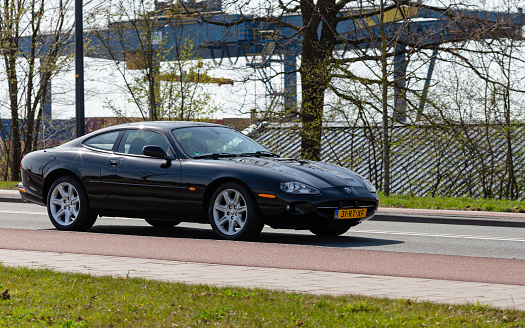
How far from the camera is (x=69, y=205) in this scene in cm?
1086

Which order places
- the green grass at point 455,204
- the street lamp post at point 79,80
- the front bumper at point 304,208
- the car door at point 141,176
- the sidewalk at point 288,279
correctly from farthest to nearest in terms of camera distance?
1. the street lamp post at point 79,80
2. the green grass at point 455,204
3. the car door at point 141,176
4. the front bumper at point 304,208
5. the sidewalk at point 288,279

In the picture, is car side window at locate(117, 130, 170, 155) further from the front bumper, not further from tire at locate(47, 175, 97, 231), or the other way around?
the front bumper

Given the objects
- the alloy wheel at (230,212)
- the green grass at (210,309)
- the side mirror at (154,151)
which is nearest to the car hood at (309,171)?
the alloy wheel at (230,212)

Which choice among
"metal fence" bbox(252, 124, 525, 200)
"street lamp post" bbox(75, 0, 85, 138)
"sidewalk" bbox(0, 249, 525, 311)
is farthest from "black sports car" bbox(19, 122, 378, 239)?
"metal fence" bbox(252, 124, 525, 200)

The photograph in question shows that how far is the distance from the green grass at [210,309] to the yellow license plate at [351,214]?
3.67 m

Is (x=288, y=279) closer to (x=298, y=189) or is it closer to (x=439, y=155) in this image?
(x=298, y=189)

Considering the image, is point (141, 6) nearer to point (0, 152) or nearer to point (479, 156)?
point (0, 152)

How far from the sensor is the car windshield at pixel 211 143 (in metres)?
10.3

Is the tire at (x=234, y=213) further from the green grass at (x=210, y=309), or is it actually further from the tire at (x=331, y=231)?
the green grass at (x=210, y=309)

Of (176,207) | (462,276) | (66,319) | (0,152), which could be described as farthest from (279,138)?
(66,319)

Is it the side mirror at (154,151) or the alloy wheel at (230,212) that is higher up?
the side mirror at (154,151)

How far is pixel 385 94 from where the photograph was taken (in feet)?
62.8

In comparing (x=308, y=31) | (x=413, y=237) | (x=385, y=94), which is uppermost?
(x=308, y=31)

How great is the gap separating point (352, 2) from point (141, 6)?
21.8 ft
